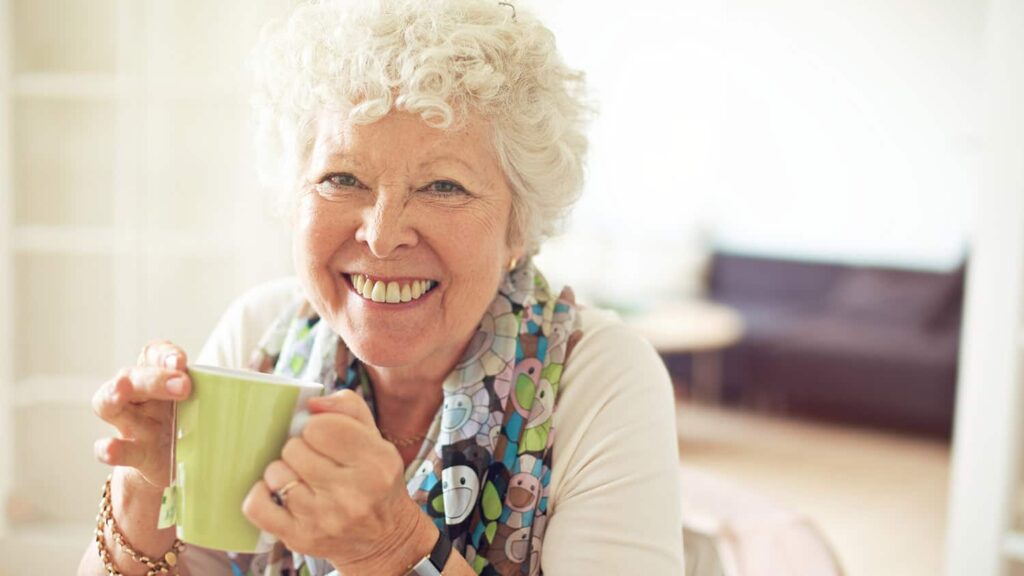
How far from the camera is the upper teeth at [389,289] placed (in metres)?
1.05

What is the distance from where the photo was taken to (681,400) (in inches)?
251

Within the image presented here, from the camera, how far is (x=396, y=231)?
1027 mm

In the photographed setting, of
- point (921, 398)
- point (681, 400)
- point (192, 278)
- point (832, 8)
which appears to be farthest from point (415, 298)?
point (832, 8)

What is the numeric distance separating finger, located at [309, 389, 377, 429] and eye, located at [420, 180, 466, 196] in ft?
1.09

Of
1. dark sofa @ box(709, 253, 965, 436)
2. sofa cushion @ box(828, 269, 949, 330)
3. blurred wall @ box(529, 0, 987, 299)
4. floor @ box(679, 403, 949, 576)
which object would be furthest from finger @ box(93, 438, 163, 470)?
blurred wall @ box(529, 0, 987, 299)

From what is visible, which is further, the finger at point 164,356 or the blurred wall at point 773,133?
the blurred wall at point 773,133

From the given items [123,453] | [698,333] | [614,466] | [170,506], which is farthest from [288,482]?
[698,333]

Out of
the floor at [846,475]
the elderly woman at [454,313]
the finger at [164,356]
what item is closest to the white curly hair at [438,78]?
the elderly woman at [454,313]

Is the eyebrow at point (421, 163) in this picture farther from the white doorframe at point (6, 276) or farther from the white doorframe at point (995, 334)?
the white doorframe at point (995, 334)

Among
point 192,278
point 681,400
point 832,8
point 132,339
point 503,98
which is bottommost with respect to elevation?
point 681,400

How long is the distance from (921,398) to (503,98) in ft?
16.8

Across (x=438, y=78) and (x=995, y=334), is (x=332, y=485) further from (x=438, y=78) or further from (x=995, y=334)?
(x=995, y=334)

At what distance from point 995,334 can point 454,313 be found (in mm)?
1659

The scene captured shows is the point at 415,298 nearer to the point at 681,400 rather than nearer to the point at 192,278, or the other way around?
the point at 192,278
